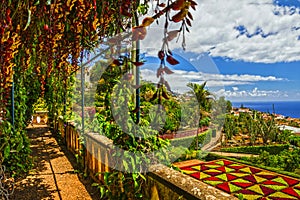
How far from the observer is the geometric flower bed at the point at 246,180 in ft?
23.9

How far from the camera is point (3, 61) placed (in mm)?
1485

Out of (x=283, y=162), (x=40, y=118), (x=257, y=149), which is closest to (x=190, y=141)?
(x=257, y=149)

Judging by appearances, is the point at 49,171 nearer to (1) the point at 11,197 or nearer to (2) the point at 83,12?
(1) the point at 11,197

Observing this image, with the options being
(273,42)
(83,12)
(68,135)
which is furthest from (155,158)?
(273,42)

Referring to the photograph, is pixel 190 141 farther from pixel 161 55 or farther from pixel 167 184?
pixel 161 55

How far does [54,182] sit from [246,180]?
687 centimetres

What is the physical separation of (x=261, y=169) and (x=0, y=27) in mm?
10012

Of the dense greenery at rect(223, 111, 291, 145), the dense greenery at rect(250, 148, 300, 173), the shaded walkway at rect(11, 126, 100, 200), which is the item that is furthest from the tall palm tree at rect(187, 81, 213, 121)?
the shaded walkway at rect(11, 126, 100, 200)

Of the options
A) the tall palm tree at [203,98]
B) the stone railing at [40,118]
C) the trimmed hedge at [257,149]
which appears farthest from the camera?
the tall palm tree at [203,98]

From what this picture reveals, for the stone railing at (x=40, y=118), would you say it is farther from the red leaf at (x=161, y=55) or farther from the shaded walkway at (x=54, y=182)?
the red leaf at (x=161, y=55)

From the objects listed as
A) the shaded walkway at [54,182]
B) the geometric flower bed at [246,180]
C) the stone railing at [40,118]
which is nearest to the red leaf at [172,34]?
the shaded walkway at [54,182]

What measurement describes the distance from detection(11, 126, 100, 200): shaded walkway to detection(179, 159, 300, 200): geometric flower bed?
463 cm

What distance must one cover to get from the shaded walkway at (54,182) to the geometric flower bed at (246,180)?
463cm

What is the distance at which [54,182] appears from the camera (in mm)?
3232
